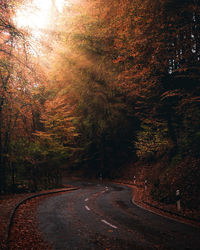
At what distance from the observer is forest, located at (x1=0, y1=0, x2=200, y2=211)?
8.38 m

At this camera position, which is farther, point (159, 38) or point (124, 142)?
point (124, 142)

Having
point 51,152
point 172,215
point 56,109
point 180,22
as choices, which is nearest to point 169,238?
point 172,215

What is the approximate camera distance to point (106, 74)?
13.4 meters

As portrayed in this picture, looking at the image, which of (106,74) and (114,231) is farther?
(106,74)

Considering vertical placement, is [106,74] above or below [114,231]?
above

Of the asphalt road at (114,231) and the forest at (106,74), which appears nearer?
the asphalt road at (114,231)

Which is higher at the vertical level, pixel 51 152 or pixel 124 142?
pixel 124 142

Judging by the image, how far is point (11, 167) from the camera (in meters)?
16.1

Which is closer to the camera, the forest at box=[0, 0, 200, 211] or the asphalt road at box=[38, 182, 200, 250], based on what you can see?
the asphalt road at box=[38, 182, 200, 250]

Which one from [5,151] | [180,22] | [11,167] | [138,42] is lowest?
[11,167]

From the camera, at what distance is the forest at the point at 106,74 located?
27.5 ft

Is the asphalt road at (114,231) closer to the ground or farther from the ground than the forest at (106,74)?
closer to the ground

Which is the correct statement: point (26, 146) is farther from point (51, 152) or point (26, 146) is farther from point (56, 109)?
point (56, 109)

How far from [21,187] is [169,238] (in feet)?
43.2
